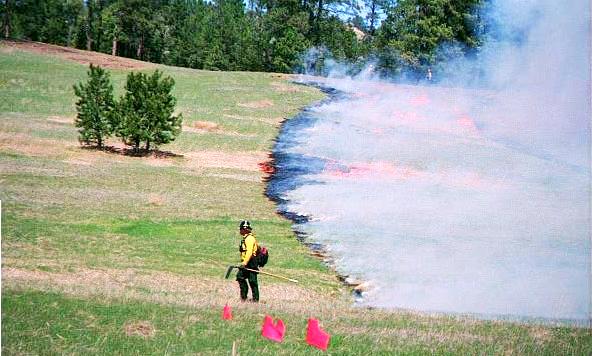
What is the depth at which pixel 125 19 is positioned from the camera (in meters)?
109

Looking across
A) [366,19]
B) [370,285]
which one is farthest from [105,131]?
[366,19]

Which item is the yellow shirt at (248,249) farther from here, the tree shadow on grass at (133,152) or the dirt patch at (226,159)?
the tree shadow on grass at (133,152)

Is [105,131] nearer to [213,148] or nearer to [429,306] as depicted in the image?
[213,148]

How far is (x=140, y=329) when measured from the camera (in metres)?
12.1

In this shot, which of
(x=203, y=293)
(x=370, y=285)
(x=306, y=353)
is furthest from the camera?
(x=370, y=285)

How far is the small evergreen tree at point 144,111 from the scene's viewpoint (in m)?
44.6

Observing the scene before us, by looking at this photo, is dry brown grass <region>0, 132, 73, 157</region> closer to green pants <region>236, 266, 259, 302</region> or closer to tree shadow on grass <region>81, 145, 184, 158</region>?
tree shadow on grass <region>81, 145, 184, 158</region>

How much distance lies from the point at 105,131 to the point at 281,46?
203 feet

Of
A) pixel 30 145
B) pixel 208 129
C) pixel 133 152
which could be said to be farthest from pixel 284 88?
pixel 30 145

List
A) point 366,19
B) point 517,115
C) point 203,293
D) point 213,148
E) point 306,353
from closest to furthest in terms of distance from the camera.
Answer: point 306,353, point 203,293, point 213,148, point 517,115, point 366,19

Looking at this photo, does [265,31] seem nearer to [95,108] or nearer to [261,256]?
[95,108]

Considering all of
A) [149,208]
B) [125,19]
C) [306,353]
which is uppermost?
[125,19]

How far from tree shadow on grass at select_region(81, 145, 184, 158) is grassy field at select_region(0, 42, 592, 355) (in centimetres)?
72

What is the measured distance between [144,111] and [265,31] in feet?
224
